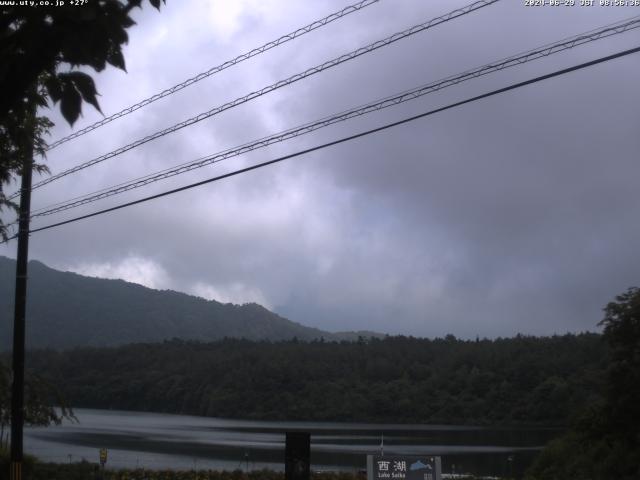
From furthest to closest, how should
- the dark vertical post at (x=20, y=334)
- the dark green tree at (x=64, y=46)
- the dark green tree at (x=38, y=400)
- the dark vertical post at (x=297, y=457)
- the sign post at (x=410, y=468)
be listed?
1. the dark green tree at (x=38, y=400)
2. the dark vertical post at (x=20, y=334)
3. the sign post at (x=410, y=468)
4. the dark vertical post at (x=297, y=457)
5. the dark green tree at (x=64, y=46)

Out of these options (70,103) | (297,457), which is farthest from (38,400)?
(70,103)

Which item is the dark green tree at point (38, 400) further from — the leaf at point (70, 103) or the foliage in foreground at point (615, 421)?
the leaf at point (70, 103)

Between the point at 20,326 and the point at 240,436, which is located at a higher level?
the point at 20,326

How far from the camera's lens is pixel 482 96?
11.1 meters

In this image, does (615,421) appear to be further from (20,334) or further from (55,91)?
(55,91)

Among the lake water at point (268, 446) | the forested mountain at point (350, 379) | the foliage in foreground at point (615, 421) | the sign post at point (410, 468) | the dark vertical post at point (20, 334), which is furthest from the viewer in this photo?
the forested mountain at point (350, 379)

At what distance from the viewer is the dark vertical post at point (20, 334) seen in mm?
17828

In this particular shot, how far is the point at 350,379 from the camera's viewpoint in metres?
99.1

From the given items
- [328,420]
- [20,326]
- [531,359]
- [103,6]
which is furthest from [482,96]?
[328,420]

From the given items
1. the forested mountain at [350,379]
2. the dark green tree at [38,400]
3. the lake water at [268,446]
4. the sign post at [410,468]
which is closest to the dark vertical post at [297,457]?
the sign post at [410,468]

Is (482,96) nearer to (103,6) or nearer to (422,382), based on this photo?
(103,6)

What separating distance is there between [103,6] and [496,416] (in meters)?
76.7

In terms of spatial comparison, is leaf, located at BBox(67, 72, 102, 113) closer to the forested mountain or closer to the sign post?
the sign post

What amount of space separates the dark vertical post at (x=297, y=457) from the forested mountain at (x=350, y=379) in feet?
174
